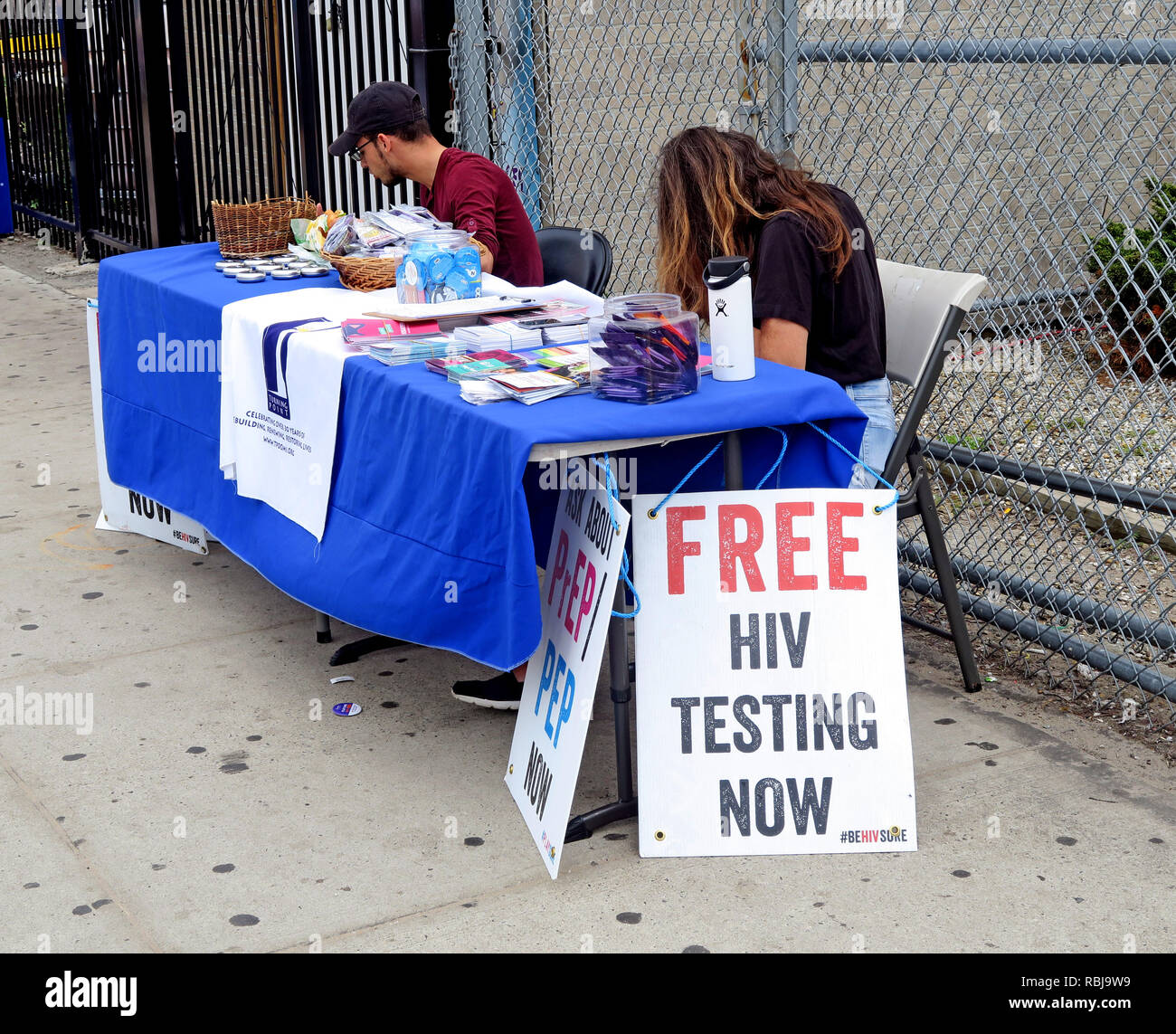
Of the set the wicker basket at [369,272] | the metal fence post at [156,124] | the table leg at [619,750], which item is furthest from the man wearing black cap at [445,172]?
the metal fence post at [156,124]

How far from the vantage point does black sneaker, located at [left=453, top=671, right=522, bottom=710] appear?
3.74 meters

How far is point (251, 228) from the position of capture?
16.2ft

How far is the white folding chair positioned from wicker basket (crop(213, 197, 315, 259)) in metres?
2.28

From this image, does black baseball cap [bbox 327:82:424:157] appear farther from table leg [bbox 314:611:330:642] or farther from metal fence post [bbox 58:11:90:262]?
metal fence post [bbox 58:11:90:262]

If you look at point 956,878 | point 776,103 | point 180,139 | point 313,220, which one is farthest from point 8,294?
point 956,878

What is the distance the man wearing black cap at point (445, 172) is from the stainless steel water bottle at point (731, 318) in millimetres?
1571

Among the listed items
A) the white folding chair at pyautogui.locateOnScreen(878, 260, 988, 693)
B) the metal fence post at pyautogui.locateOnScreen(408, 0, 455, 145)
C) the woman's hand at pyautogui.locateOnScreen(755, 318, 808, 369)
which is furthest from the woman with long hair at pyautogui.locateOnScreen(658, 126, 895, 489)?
the metal fence post at pyautogui.locateOnScreen(408, 0, 455, 145)

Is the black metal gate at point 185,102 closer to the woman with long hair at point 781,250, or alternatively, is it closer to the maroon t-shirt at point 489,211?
the maroon t-shirt at point 489,211

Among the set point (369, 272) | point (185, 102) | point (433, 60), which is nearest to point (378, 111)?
point (369, 272)

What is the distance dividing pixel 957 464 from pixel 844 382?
0.91m

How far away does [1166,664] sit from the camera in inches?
154

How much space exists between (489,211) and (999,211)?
3.45 m

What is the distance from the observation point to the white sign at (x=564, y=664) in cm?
290
